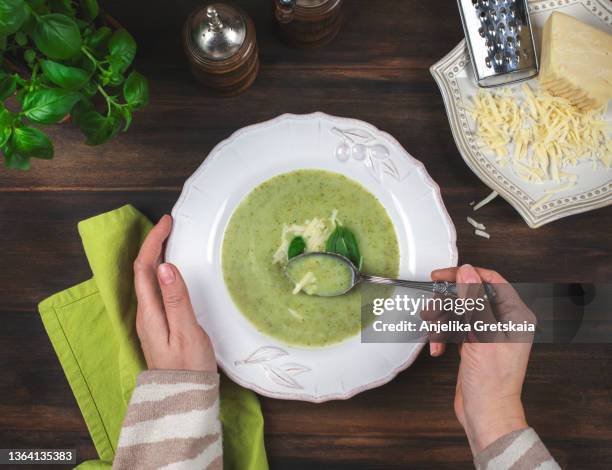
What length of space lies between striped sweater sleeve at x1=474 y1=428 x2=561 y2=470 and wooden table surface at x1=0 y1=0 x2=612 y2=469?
6.7 inches

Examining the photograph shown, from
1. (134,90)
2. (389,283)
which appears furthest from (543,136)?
(134,90)

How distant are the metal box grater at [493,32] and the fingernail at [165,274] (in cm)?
85

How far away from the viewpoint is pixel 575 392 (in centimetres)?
139

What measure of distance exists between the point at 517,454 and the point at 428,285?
41cm

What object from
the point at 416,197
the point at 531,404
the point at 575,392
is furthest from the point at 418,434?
the point at 416,197

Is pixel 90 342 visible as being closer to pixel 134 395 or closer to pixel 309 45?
pixel 134 395

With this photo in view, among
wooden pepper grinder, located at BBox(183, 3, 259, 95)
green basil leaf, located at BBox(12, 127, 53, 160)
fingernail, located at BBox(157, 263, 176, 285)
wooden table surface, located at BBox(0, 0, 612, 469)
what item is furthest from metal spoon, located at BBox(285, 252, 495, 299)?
green basil leaf, located at BBox(12, 127, 53, 160)

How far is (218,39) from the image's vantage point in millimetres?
1217

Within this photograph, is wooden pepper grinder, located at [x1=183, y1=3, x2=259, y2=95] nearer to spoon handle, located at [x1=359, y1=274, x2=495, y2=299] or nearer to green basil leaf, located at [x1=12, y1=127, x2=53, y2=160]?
green basil leaf, located at [x1=12, y1=127, x2=53, y2=160]

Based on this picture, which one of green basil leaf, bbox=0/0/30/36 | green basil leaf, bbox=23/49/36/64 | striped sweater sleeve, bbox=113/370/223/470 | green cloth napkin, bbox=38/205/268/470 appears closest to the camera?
green basil leaf, bbox=0/0/30/36

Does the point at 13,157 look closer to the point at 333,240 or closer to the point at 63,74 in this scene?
the point at 63,74

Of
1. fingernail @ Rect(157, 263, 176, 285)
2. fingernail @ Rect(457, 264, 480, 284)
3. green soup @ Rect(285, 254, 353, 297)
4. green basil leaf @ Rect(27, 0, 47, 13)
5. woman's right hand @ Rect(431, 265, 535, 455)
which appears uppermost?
green basil leaf @ Rect(27, 0, 47, 13)

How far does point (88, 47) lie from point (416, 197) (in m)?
0.78

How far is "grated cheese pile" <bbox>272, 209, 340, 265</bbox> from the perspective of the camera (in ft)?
4.39
